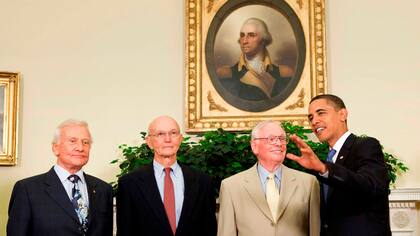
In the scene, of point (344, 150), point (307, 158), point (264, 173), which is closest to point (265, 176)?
point (264, 173)

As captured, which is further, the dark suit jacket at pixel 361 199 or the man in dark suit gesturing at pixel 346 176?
the dark suit jacket at pixel 361 199

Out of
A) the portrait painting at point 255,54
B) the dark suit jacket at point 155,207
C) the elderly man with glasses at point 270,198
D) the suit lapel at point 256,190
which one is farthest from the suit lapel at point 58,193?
the portrait painting at point 255,54

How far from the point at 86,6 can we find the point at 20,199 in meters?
3.51

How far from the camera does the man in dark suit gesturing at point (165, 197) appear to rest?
12.7 ft

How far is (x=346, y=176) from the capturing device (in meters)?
2.98

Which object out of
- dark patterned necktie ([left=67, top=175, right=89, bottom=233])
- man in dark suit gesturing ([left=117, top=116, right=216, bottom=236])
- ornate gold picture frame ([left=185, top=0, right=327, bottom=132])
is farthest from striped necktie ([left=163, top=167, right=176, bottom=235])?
ornate gold picture frame ([left=185, top=0, right=327, bottom=132])

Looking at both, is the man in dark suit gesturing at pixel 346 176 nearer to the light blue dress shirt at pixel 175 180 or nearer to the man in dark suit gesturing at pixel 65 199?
the light blue dress shirt at pixel 175 180

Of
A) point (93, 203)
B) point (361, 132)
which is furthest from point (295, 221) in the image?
point (361, 132)

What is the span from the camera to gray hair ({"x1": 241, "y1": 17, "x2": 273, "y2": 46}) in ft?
21.2

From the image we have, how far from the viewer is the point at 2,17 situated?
664cm

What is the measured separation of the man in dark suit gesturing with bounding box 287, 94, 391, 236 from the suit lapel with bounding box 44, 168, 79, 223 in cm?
150

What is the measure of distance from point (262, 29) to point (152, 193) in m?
3.11

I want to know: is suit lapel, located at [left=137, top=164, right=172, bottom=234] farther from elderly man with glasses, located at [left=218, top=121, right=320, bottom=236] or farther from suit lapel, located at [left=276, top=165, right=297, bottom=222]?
suit lapel, located at [left=276, top=165, right=297, bottom=222]

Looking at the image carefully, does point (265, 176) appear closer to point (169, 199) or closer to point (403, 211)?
point (169, 199)
